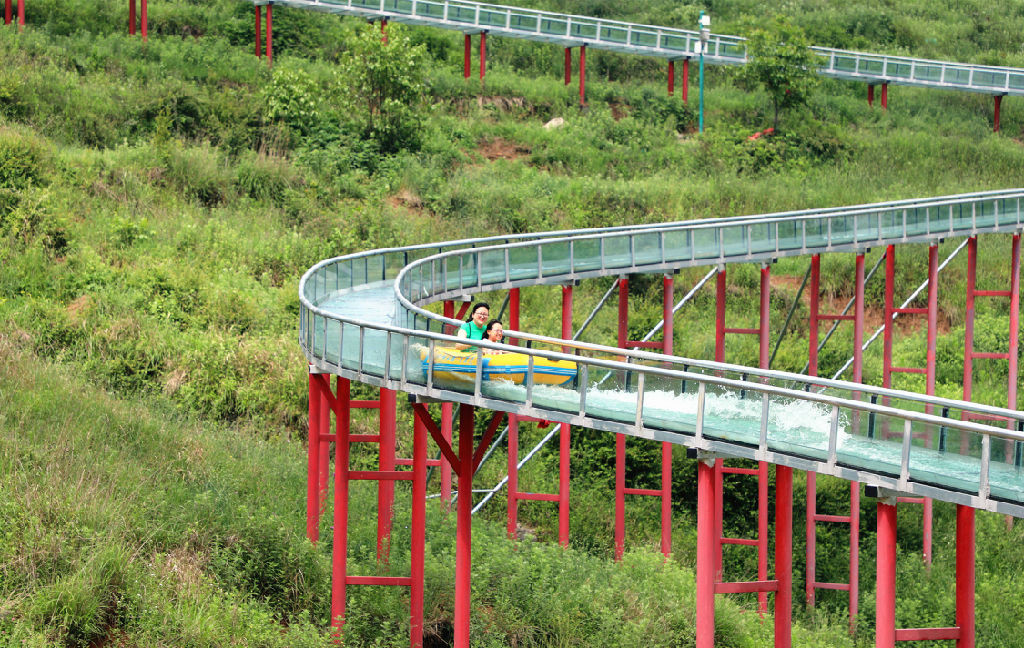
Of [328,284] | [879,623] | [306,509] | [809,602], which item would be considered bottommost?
[809,602]

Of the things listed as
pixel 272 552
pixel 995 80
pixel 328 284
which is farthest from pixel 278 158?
pixel 995 80

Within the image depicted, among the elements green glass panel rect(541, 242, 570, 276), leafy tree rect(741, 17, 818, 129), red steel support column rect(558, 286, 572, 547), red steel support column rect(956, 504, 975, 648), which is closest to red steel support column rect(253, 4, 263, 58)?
leafy tree rect(741, 17, 818, 129)

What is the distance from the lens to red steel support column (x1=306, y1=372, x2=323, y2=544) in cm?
2114

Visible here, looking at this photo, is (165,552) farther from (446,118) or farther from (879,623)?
(446,118)

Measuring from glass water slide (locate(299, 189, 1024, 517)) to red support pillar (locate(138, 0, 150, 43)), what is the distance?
787 inches

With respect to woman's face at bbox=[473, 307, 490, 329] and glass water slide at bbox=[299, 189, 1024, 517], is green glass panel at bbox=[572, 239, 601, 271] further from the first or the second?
woman's face at bbox=[473, 307, 490, 329]

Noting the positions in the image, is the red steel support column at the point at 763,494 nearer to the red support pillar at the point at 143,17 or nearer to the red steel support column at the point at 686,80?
the red steel support column at the point at 686,80

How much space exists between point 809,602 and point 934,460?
12.3 meters

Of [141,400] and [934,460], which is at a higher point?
[934,460]

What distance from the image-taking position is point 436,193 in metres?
36.4

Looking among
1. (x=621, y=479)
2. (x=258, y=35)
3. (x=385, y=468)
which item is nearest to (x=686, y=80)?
(x=258, y=35)

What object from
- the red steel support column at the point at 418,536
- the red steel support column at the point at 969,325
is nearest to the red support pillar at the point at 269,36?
the red steel support column at the point at 969,325

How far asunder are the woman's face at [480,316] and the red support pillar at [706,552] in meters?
3.55

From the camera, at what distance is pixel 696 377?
15.4 m
